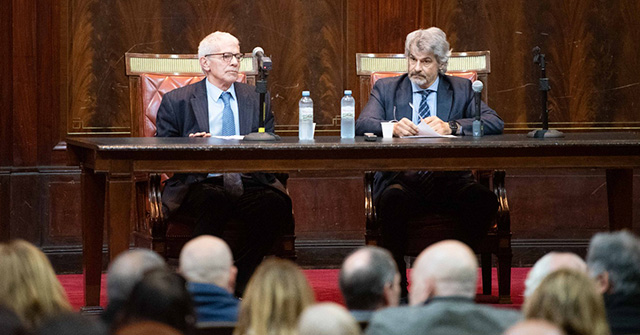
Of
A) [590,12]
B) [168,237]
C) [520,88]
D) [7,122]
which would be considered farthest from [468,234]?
[7,122]

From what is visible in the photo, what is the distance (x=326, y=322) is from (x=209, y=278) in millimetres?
881

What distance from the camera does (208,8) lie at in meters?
6.29

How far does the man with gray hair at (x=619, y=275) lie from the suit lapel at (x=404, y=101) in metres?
2.42

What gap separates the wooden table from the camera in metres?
4.15

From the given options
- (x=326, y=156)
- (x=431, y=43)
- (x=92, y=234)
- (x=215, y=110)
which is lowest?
(x=92, y=234)

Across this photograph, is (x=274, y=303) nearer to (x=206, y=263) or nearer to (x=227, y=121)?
(x=206, y=263)

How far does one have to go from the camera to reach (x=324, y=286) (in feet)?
18.7

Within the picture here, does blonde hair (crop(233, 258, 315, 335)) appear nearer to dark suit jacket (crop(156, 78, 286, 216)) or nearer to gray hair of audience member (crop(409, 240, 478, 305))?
gray hair of audience member (crop(409, 240, 478, 305))

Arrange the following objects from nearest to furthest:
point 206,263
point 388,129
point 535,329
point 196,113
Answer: point 535,329 < point 206,263 < point 388,129 < point 196,113

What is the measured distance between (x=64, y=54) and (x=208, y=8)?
93cm

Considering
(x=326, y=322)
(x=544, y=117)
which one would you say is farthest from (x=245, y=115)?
(x=326, y=322)

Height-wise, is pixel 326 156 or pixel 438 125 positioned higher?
pixel 438 125

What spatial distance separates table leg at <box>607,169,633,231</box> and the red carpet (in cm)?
66

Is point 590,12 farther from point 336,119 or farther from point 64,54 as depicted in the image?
point 64,54
